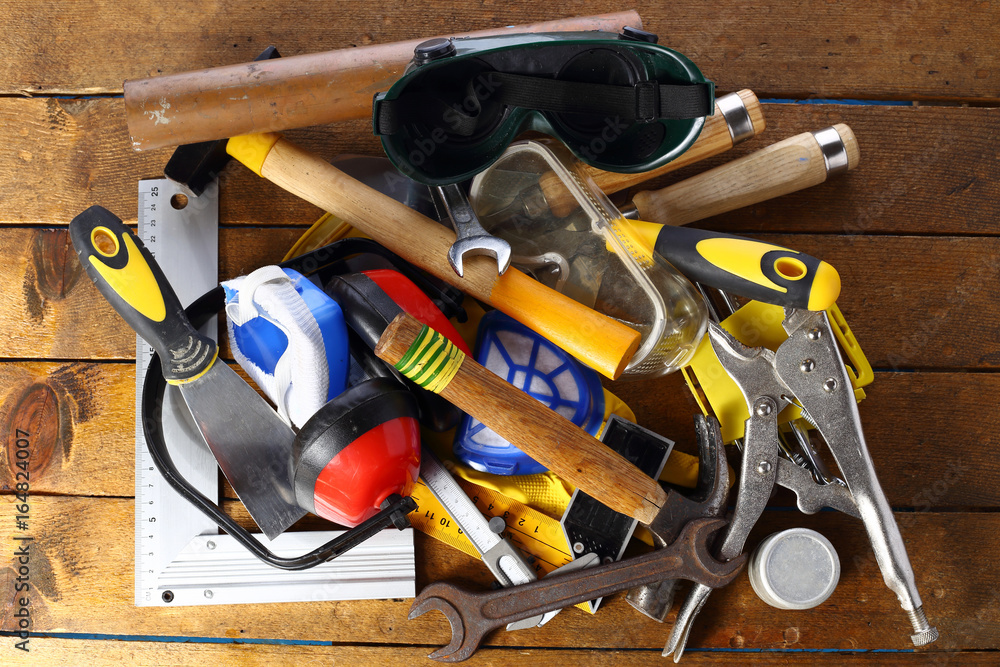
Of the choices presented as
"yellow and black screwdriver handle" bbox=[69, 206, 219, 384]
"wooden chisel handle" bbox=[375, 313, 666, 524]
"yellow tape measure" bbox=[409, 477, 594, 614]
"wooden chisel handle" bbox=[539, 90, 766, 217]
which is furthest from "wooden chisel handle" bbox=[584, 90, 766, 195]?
"yellow and black screwdriver handle" bbox=[69, 206, 219, 384]

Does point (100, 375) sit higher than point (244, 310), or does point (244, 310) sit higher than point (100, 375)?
point (244, 310)

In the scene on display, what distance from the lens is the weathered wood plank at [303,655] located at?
0.96 meters

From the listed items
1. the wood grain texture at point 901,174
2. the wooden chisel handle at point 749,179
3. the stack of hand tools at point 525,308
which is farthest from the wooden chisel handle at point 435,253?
the wood grain texture at point 901,174

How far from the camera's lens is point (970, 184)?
3.27 ft

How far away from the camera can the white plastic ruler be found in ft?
3.09

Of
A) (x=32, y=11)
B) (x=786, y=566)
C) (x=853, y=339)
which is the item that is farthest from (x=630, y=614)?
(x=32, y=11)

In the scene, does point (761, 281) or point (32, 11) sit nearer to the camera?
point (761, 281)

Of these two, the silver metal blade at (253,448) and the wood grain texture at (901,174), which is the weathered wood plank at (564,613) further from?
the wood grain texture at (901,174)

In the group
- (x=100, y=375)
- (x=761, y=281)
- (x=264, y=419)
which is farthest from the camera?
(x=100, y=375)

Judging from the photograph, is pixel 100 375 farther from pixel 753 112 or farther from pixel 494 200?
pixel 753 112

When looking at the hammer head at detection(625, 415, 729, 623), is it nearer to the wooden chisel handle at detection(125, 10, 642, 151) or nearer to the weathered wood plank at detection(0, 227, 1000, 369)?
the weathered wood plank at detection(0, 227, 1000, 369)

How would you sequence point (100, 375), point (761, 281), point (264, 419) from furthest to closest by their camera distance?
point (100, 375)
point (264, 419)
point (761, 281)

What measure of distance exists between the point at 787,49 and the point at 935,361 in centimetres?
55
